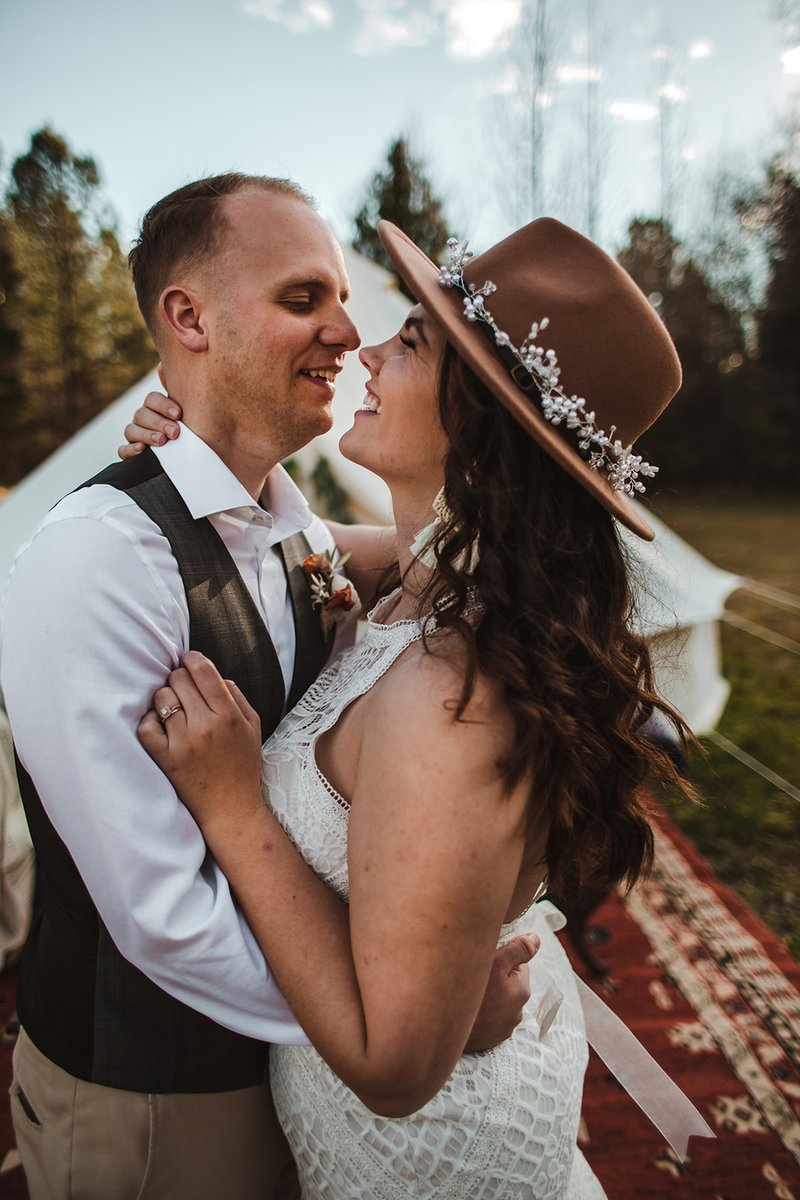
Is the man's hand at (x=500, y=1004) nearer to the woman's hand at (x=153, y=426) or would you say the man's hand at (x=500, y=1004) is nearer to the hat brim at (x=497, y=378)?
the hat brim at (x=497, y=378)

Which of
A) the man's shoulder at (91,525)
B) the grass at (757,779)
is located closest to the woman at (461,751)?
the man's shoulder at (91,525)

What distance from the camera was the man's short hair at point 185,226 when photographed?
1.61 metres

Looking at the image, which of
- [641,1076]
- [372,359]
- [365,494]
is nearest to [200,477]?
[372,359]

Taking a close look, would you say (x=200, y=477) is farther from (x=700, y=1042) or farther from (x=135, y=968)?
(x=700, y=1042)

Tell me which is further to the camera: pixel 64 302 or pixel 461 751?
pixel 64 302

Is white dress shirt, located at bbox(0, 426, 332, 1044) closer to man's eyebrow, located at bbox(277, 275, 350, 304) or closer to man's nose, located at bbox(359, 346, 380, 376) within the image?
man's nose, located at bbox(359, 346, 380, 376)

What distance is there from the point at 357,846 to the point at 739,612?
9.28 meters

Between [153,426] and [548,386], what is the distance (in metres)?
0.84

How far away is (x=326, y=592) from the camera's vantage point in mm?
1744

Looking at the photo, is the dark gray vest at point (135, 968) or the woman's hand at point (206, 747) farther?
the dark gray vest at point (135, 968)

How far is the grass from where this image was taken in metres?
3.97

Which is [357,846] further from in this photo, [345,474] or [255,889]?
[345,474]

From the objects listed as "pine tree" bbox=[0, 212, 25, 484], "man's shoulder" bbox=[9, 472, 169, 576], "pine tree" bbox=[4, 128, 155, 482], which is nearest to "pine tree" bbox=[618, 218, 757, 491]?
"pine tree" bbox=[4, 128, 155, 482]

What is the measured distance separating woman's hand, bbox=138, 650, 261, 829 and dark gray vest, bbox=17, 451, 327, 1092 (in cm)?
17
